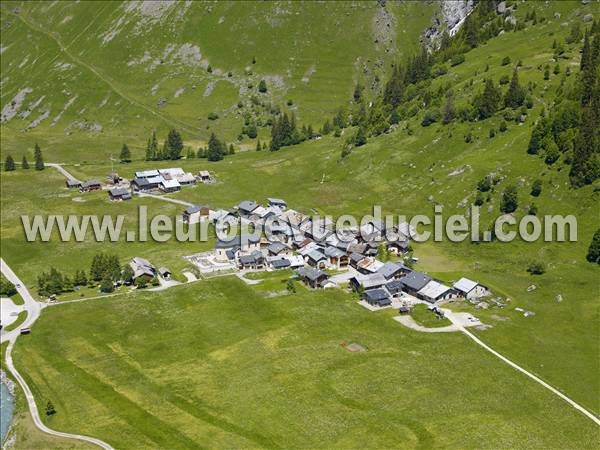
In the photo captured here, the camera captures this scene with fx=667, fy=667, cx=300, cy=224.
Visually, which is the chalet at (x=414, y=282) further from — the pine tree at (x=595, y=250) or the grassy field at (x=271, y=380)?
the pine tree at (x=595, y=250)

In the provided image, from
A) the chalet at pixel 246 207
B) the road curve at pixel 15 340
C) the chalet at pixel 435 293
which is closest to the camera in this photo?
the road curve at pixel 15 340

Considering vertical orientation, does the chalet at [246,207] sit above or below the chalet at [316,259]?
above

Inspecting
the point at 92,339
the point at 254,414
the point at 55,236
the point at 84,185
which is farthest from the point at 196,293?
the point at 84,185

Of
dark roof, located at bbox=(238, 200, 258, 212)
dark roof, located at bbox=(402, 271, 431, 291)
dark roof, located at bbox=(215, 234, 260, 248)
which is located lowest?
dark roof, located at bbox=(402, 271, 431, 291)

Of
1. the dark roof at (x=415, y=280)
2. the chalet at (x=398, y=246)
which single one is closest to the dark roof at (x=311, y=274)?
the dark roof at (x=415, y=280)

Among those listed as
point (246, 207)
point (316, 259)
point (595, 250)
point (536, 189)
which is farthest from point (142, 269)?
point (595, 250)

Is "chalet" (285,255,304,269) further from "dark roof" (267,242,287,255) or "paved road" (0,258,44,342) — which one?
"paved road" (0,258,44,342)

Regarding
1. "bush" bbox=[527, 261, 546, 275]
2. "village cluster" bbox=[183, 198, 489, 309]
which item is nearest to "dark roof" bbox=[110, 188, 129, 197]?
"village cluster" bbox=[183, 198, 489, 309]

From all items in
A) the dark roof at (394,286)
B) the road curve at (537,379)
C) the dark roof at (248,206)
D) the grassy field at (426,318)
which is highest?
the dark roof at (248,206)
